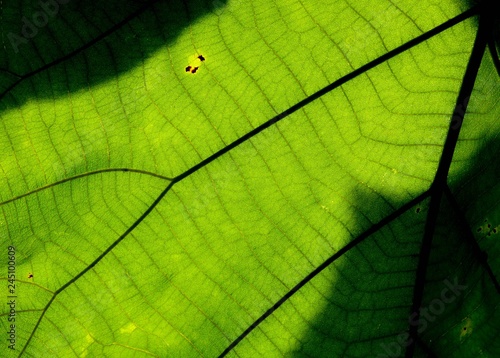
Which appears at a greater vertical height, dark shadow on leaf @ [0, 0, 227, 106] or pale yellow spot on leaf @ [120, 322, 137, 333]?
dark shadow on leaf @ [0, 0, 227, 106]

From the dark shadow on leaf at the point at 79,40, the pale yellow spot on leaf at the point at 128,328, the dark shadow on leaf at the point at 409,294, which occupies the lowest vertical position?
the dark shadow on leaf at the point at 409,294

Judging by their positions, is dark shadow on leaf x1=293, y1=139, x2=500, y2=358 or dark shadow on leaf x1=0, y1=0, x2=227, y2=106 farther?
dark shadow on leaf x1=293, y1=139, x2=500, y2=358

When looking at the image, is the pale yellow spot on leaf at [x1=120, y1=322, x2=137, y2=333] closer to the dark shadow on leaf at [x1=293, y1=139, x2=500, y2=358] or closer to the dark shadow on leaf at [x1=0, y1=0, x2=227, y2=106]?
the dark shadow on leaf at [x1=293, y1=139, x2=500, y2=358]

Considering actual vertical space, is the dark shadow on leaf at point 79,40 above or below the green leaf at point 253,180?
above

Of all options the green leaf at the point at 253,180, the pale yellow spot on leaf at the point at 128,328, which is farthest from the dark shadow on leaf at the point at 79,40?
the pale yellow spot on leaf at the point at 128,328

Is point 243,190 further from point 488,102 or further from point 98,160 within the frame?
point 488,102

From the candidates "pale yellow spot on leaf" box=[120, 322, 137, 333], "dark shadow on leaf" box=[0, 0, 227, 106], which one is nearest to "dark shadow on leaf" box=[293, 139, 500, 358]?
"pale yellow spot on leaf" box=[120, 322, 137, 333]

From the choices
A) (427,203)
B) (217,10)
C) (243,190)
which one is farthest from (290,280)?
(217,10)

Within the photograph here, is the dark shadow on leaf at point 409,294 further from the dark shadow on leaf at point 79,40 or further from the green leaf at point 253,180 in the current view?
the dark shadow on leaf at point 79,40
